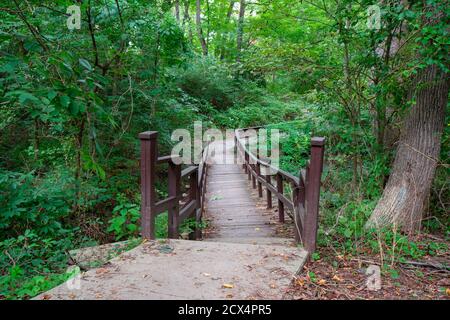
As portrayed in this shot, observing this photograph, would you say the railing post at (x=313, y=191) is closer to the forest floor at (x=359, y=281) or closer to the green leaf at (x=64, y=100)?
the forest floor at (x=359, y=281)

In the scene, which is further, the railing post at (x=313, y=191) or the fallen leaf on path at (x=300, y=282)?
the railing post at (x=313, y=191)

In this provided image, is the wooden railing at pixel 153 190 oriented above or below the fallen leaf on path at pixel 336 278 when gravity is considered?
above

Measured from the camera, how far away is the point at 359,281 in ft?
11.5

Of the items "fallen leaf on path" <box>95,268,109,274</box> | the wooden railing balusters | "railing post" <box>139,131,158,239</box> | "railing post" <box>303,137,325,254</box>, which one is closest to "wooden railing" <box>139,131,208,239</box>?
"railing post" <box>139,131,158,239</box>

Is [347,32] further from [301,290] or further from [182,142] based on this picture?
[182,142]

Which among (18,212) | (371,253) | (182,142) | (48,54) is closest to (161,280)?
(48,54)

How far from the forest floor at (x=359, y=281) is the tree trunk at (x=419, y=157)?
1.07 meters

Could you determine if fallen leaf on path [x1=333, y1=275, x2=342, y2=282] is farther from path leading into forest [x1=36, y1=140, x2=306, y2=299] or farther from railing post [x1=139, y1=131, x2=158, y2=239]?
railing post [x1=139, y1=131, x2=158, y2=239]

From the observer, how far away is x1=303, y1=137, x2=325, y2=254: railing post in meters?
3.96

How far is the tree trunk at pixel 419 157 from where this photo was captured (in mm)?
4875

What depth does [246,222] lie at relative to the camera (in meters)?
7.39

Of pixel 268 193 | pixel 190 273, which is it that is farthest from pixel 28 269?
pixel 268 193

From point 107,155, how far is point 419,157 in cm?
626

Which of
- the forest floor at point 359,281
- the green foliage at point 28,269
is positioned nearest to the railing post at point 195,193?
the green foliage at point 28,269
